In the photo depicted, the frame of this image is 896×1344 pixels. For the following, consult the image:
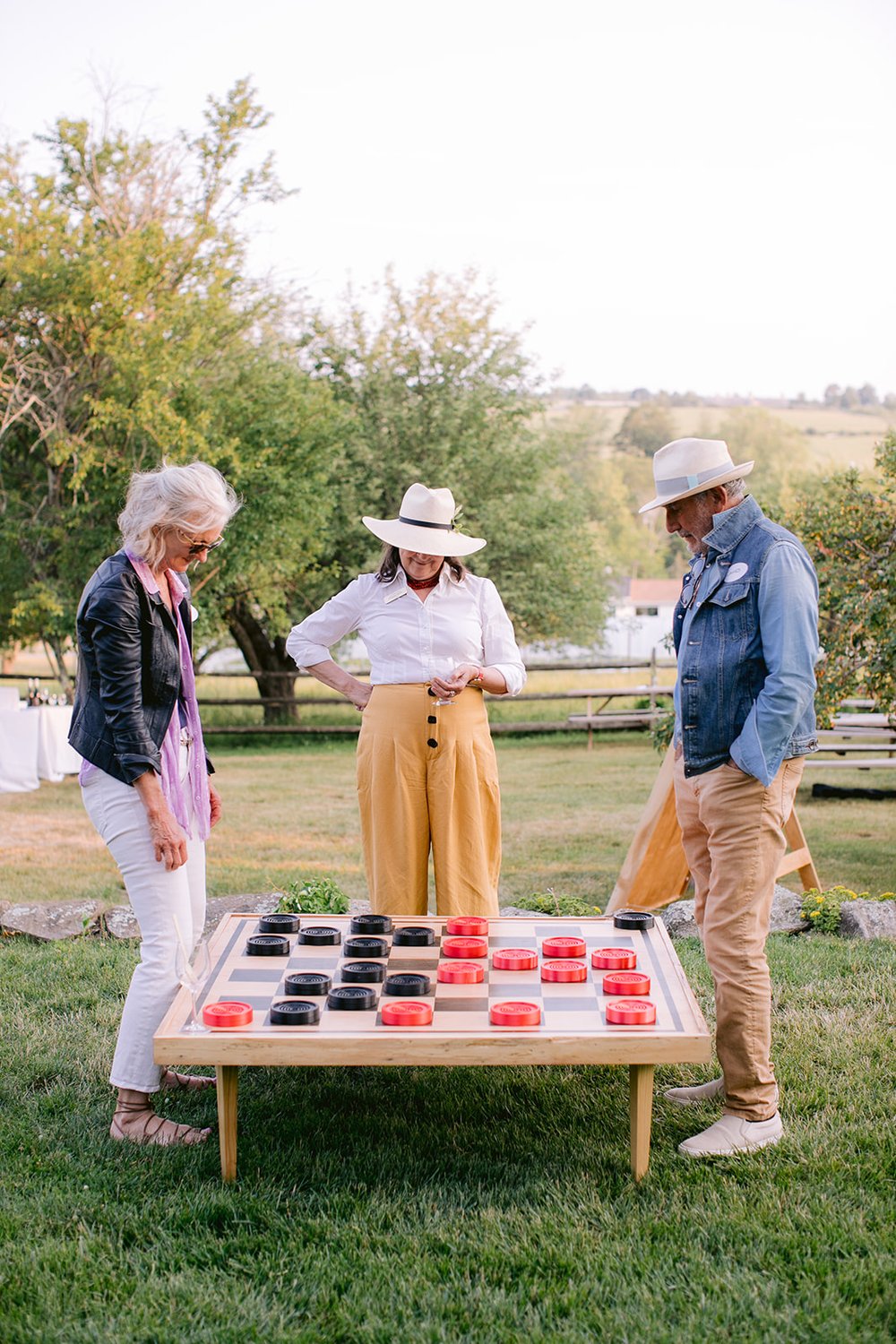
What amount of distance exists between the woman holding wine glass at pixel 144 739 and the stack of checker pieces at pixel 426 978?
0.28 meters

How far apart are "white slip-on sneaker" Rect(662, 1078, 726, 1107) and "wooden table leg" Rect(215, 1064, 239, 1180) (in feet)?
4.47

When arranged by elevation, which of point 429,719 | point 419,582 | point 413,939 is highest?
point 419,582

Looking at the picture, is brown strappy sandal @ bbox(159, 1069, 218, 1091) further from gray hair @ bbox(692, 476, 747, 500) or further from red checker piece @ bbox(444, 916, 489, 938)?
gray hair @ bbox(692, 476, 747, 500)

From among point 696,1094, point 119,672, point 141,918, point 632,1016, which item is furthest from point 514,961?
point 119,672

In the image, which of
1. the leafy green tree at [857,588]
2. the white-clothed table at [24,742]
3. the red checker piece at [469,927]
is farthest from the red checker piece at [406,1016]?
the white-clothed table at [24,742]

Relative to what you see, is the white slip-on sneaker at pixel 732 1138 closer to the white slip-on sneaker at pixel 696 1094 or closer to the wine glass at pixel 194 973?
the white slip-on sneaker at pixel 696 1094

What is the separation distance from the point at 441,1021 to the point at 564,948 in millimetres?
657

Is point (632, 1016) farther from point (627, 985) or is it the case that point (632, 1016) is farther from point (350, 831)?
point (350, 831)

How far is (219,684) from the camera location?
77.0ft

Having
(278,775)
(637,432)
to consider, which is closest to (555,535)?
(278,775)

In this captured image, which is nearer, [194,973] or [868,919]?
[194,973]

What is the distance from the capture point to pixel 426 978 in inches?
130

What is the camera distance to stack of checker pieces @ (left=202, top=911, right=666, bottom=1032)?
305 cm

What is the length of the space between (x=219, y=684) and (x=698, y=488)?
20.7 m
